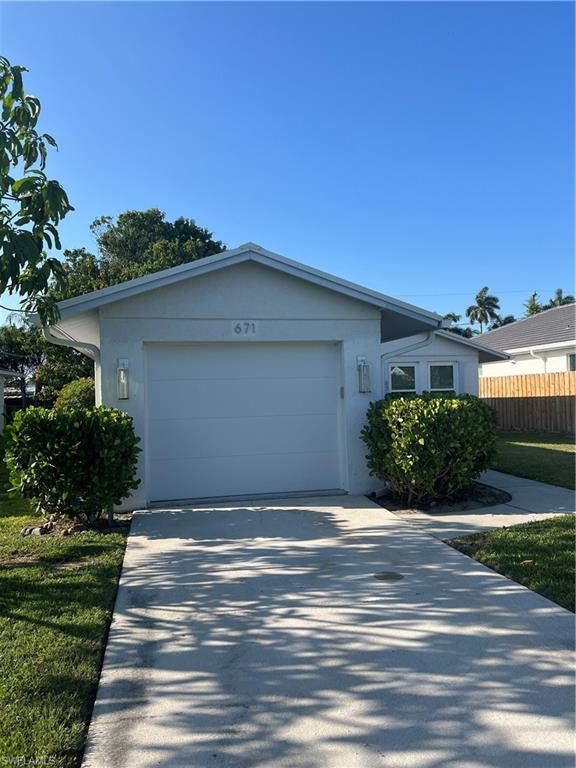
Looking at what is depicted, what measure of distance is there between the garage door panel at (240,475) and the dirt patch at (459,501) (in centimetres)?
91

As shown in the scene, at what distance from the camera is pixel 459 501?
810cm

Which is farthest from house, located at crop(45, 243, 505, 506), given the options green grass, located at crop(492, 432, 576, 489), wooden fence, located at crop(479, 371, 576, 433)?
wooden fence, located at crop(479, 371, 576, 433)

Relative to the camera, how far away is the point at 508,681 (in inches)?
132

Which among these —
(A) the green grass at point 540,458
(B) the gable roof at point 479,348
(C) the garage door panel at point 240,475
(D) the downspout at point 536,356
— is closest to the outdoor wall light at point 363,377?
(C) the garage door panel at point 240,475

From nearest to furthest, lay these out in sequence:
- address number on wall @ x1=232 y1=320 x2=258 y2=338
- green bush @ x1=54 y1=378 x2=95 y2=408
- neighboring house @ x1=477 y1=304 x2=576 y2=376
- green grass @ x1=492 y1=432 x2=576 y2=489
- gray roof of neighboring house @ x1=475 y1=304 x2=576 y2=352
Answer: address number on wall @ x1=232 y1=320 x2=258 y2=338 → green grass @ x1=492 y1=432 x2=576 y2=489 → green bush @ x1=54 y1=378 x2=95 y2=408 → neighboring house @ x1=477 y1=304 x2=576 y2=376 → gray roof of neighboring house @ x1=475 y1=304 x2=576 y2=352

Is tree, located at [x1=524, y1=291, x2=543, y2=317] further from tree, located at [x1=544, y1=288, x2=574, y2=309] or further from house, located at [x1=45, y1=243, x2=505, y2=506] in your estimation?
house, located at [x1=45, y1=243, x2=505, y2=506]

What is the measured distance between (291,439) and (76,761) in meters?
6.34

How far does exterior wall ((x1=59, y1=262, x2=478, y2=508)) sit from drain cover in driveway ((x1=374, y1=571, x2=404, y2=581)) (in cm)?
355

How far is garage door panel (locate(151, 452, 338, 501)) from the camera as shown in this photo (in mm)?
8430

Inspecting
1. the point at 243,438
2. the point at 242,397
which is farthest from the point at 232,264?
the point at 243,438

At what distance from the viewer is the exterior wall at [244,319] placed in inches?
320

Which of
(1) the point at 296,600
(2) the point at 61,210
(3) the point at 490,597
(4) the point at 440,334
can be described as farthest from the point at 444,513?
(4) the point at 440,334

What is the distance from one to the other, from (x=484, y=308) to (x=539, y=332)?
5299 centimetres

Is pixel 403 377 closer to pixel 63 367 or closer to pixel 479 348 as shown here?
pixel 479 348
